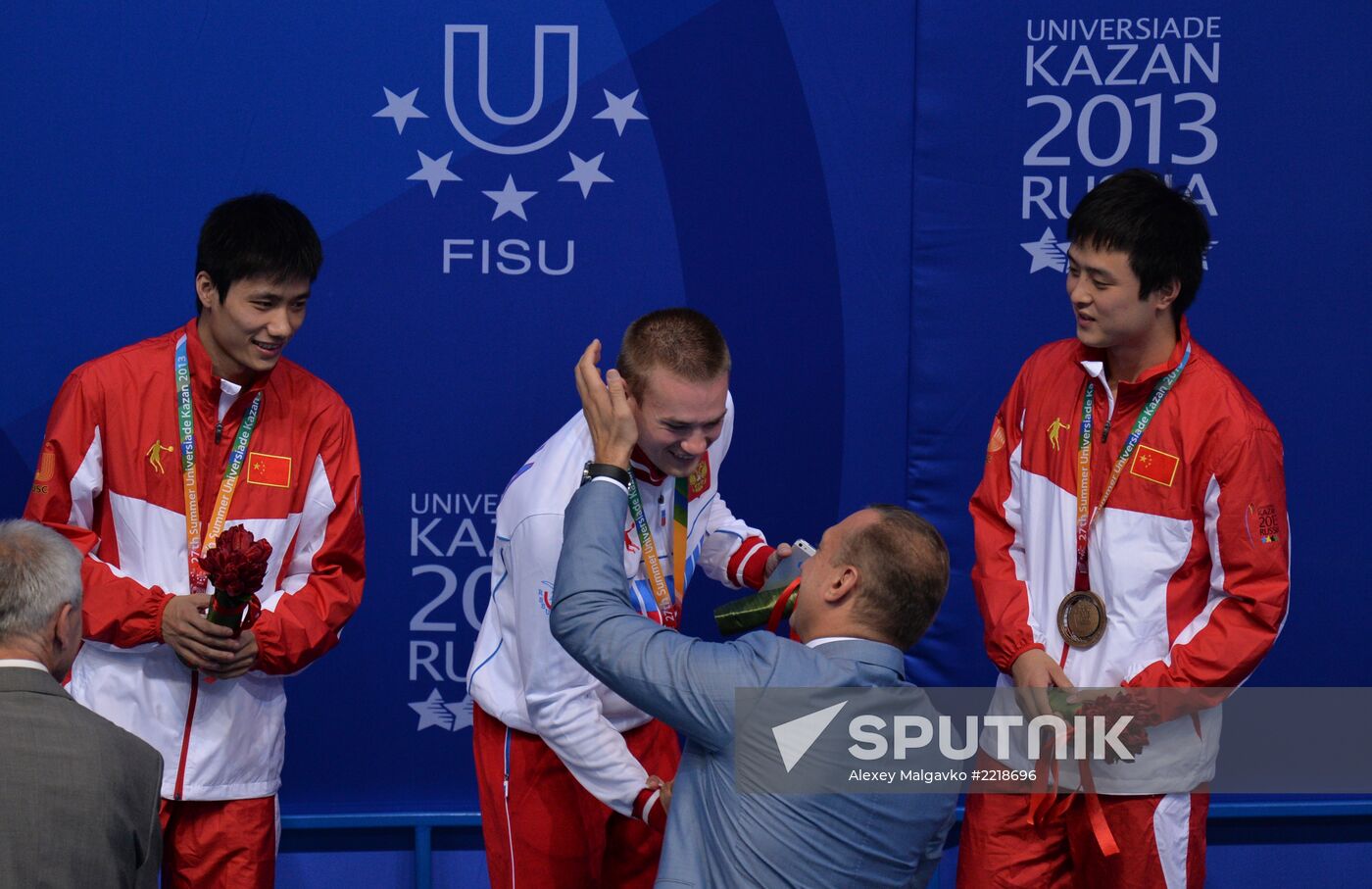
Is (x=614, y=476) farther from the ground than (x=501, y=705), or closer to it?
farther from the ground

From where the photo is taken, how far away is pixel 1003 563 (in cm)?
325

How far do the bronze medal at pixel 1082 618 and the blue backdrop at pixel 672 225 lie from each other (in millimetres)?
1010

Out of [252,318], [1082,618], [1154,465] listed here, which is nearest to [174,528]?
[252,318]

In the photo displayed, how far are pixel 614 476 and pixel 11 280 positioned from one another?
2.35 m

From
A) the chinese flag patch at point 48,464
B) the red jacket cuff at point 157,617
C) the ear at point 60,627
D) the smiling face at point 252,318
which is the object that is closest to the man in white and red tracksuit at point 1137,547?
the smiling face at point 252,318

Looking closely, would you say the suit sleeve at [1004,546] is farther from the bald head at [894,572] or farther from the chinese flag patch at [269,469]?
the chinese flag patch at [269,469]

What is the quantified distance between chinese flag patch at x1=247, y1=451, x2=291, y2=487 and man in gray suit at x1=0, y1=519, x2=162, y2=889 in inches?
27.7

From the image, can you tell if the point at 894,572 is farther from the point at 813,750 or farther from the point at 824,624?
the point at 813,750

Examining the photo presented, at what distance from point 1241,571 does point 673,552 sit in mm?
1114

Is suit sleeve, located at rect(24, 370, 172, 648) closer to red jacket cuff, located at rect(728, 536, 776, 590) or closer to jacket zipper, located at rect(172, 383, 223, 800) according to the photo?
jacket zipper, located at rect(172, 383, 223, 800)

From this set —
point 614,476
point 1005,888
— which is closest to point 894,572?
point 614,476

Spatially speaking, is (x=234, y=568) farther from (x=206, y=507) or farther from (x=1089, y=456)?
(x=1089, y=456)

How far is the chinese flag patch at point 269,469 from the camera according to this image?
3.09m

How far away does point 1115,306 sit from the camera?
3.07m
